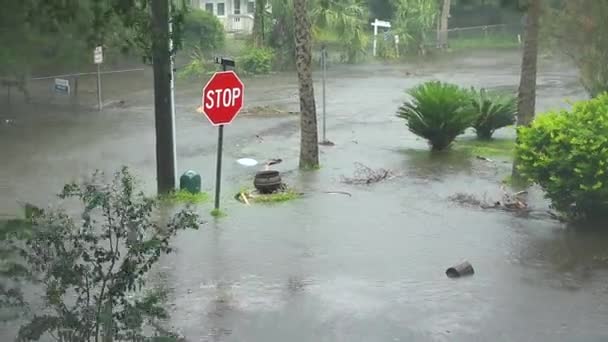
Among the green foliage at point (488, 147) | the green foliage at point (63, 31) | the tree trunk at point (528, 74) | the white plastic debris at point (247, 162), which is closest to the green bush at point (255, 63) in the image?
the green foliage at point (488, 147)

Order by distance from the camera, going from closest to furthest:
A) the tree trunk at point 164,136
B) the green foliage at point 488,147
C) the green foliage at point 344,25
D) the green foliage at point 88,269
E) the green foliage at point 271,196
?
the green foliage at point 88,269
the green foliage at point 271,196
the tree trunk at point 164,136
the green foliage at point 488,147
the green foliage at point 344,25

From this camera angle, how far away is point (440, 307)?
966 centimetres

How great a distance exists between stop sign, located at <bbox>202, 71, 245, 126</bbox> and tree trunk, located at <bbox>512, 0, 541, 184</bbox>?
15.9 ft

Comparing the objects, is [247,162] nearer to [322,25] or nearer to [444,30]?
[322,25]

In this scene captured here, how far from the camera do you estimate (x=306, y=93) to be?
1755 centimetres

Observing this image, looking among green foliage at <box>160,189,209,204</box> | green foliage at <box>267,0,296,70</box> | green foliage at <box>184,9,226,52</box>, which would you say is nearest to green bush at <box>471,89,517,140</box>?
green foliage at <box>160,189,209,204</box>

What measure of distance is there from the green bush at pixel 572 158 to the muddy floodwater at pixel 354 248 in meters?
0.41

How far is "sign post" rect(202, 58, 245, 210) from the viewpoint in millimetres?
13984

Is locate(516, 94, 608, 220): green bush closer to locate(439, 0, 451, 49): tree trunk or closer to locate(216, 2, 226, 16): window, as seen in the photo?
locate(439, 0, 451, 49): tree trunk

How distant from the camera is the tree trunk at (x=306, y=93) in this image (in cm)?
1720

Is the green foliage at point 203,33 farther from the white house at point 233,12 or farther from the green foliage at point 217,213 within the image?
the green foliage at point 217,213

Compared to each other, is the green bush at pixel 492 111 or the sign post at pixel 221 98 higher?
the sign post at pixel 221 98

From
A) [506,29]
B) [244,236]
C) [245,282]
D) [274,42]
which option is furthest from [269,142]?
[506,29]

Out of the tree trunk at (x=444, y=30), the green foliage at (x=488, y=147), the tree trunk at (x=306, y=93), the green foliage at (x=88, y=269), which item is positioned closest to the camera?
the green foliage at (x=88, y=269)
